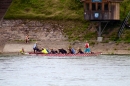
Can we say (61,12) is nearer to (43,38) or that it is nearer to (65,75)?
(43,38)

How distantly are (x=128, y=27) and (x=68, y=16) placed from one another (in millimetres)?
8105

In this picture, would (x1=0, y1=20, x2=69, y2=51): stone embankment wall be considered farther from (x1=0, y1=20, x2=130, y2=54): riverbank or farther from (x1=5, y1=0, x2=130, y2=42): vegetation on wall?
(x1=5, y1=0, x2=130, y2=42): vegetation on wall

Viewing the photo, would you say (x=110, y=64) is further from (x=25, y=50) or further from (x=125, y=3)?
(x=125, y=3)

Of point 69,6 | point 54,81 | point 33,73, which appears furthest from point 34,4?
point 54,81

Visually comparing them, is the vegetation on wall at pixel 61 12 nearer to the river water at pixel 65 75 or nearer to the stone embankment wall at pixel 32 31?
the stone embankment wall at pixel 32 31

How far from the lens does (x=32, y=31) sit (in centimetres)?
7381

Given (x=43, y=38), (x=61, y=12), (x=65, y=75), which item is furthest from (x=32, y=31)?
(x=65, y=75)

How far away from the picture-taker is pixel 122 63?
49.5 m

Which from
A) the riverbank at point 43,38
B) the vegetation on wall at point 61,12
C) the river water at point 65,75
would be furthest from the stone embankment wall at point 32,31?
the river water at point 65,75

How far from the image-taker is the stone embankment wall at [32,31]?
71.6m

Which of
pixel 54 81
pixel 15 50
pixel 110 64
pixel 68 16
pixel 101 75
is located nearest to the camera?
pixel 54 81

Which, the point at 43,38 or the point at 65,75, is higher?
the point at 65,75

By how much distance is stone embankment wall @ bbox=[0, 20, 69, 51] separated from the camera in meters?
71.6

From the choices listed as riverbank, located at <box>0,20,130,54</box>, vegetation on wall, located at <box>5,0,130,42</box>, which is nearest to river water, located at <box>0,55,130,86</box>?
riverbank, located at <box>0,20,130,54</box>
